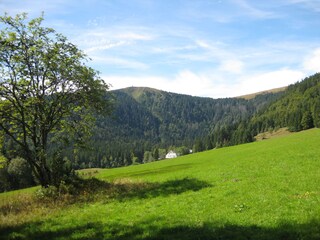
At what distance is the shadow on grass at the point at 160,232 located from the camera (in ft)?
39.1

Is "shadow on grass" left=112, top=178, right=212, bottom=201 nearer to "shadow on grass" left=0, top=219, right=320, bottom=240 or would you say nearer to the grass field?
the grass field

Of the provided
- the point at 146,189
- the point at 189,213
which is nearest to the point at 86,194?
the point at 146,189

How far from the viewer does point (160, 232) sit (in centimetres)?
1380

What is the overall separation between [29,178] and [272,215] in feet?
337

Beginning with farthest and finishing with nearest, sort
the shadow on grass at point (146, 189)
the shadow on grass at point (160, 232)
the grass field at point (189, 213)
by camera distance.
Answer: the shadow on grass at point (146, 189) < the grass field at point (189, 213) < the shadow on grass at point (160, 232)

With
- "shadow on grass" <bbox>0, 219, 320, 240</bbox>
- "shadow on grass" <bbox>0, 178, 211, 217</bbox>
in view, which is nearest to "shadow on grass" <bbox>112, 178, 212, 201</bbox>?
"shadow on grass" <bbox>0, 178, 211, 217</bbox>

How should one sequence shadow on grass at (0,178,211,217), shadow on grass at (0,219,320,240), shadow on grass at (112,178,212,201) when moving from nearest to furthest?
shadow on grass at (0,219,320,240) < shadow on grass at (0,178,211,217) < shadow on grass at (112,178,212,201)

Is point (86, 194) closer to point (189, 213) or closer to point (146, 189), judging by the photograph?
point (146, 189)

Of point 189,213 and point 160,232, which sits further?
point 189,213

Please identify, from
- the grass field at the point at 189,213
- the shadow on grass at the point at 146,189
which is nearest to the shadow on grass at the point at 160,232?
the grass field at the point at 189,213

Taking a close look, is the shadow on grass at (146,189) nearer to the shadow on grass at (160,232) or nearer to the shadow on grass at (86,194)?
the shadow on grass at (86,194)

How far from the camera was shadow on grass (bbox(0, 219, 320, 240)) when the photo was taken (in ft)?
39.1

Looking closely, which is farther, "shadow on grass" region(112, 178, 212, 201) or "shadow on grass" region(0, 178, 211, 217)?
"shadow on grass" region(112, 178, 212, 201)

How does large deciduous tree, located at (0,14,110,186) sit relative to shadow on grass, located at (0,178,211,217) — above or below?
above
